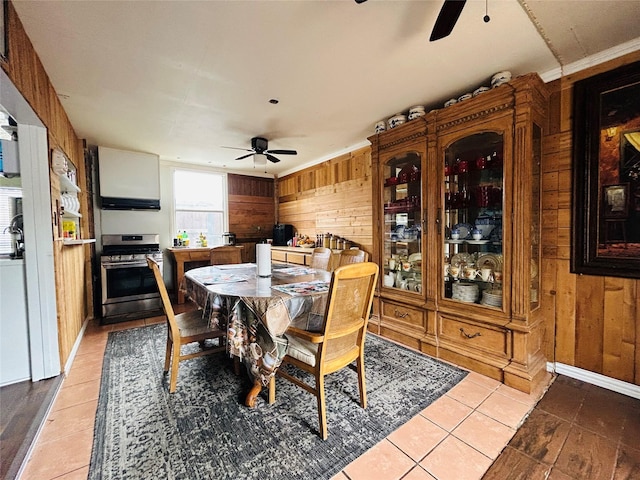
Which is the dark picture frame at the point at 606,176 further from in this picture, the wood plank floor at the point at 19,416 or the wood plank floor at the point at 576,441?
the wood plank floor at the point at 19,416

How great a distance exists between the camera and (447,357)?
8.09ft

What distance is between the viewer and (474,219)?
8.11ft

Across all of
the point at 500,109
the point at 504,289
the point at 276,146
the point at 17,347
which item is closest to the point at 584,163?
the point at 500,109

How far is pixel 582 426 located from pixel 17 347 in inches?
153

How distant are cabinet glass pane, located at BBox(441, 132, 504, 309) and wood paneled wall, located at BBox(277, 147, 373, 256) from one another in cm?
140

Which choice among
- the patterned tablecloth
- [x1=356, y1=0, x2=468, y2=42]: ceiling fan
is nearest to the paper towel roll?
the patterned tablecloth

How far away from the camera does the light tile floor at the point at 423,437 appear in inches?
53.6

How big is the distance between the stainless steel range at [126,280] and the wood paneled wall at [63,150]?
0.78 feet

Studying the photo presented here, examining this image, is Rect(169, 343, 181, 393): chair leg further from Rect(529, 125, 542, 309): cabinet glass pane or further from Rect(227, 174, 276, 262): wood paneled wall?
Rect(227, 174, 276, 262): wood paneled wall

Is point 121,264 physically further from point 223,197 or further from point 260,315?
point 260,315

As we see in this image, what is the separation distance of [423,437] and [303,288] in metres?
1.11

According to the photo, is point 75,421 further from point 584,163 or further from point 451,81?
point 584,163

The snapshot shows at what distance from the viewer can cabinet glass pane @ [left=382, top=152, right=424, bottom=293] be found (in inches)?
110

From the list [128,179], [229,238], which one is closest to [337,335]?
[229,238]
